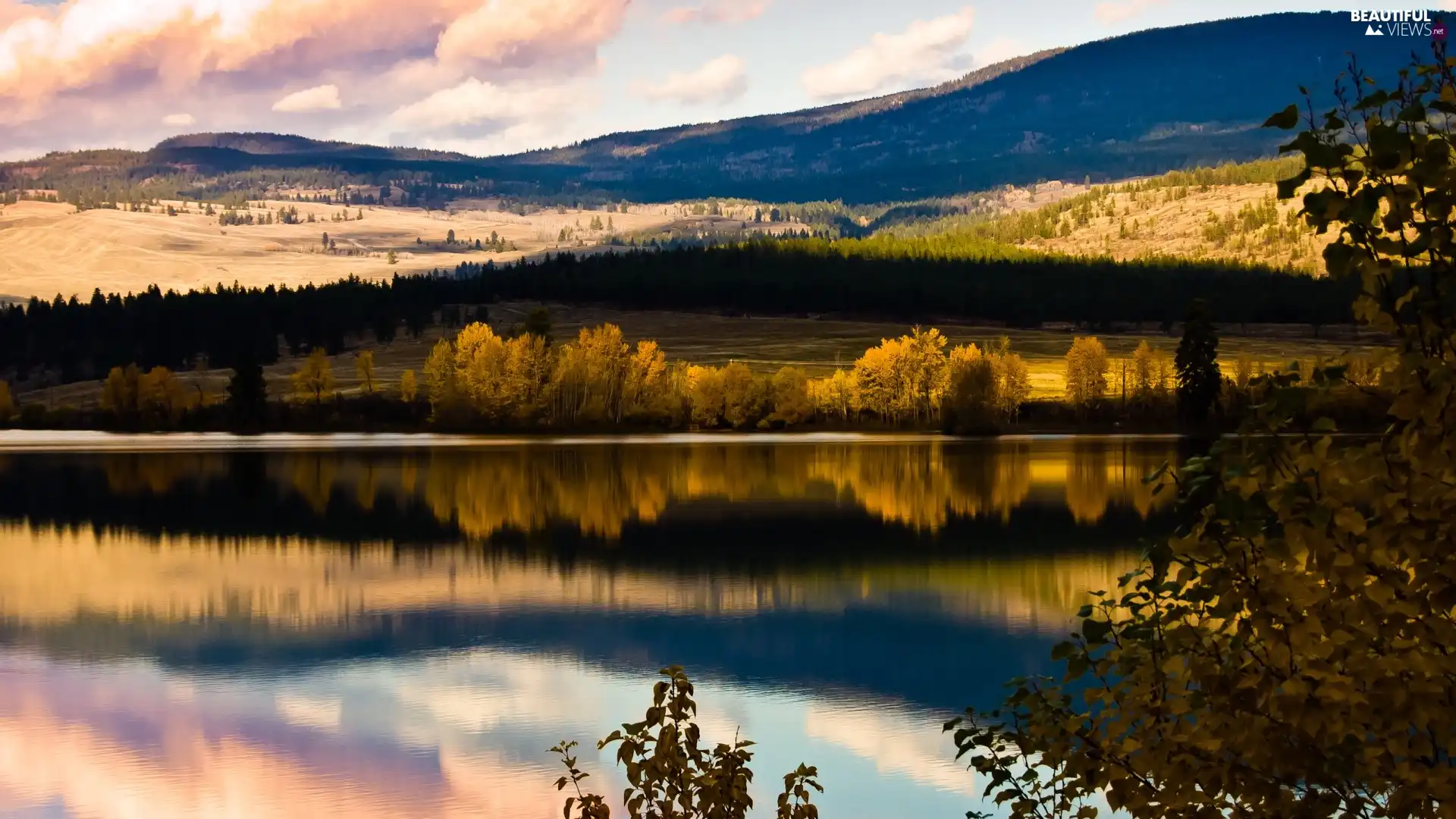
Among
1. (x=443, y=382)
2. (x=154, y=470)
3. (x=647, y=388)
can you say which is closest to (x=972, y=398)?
(x=647, y=388)

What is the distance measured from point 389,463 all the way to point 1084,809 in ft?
331

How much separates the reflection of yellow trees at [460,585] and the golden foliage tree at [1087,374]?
361 ft

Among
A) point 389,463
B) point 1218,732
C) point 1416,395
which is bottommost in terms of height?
point 389,463

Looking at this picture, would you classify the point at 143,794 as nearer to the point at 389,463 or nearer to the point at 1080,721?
the point at 1080,721

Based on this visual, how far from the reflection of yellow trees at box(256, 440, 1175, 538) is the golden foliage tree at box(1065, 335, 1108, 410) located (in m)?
35.5

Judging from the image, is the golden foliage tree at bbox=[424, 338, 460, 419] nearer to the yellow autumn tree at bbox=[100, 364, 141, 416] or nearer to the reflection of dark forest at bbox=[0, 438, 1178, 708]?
the yellow autumn tree at bbox=[100, 364, 141, 416]

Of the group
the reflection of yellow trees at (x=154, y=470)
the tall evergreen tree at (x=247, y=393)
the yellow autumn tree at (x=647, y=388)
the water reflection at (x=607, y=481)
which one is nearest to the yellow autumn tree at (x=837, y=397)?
the yellow autumn tree at (x=647, y=388)

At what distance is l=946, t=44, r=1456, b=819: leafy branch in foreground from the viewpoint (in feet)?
23.4

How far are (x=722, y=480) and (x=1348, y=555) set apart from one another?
80.2 metres

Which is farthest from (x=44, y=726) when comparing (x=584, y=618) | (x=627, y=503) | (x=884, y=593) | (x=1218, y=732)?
(x=627, y=503)

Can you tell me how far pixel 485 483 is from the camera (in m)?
87.4

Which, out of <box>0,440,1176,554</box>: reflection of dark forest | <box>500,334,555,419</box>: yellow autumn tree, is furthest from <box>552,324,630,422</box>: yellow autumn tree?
<box>0,440,1176,554</box>: reflection of dark forest

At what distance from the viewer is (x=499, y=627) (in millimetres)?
41469

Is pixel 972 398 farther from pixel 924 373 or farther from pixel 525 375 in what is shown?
pixel 525 375
